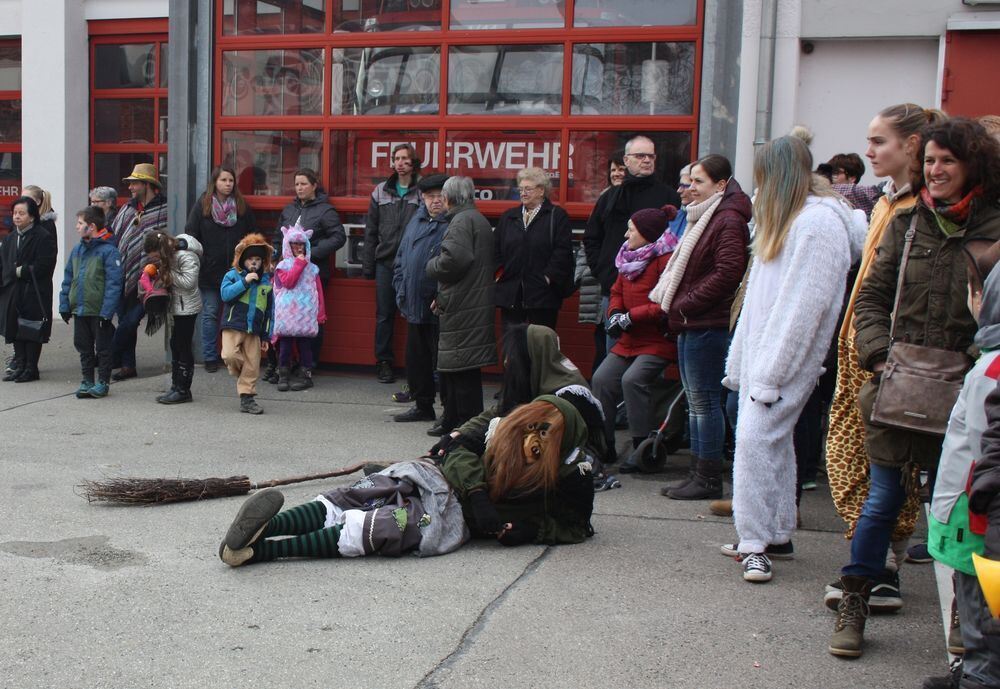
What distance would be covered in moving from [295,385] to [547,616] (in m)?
5.72

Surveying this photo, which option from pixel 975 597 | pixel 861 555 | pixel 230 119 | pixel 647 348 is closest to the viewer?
pixel 975 597

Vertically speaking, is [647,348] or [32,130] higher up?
[32,130]

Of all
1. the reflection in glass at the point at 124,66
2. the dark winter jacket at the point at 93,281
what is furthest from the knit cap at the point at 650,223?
the reflection in glass at the point at 124,66

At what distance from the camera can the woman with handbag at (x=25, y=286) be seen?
10406mm

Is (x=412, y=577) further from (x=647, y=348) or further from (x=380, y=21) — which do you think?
(x=380, y=21)

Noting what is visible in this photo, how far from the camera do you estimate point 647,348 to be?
713 centimetres

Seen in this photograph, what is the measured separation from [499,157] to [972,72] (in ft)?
12.2

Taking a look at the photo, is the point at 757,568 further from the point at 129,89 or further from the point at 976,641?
the point at 129,89

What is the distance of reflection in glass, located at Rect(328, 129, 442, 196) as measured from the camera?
10.2 m

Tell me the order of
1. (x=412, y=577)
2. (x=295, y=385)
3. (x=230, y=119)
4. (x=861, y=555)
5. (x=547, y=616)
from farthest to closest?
(x=230, y=119) < (x=295, y=385) < (x=412, y=577) < (x=547, y=616) < (x=861, y=555)

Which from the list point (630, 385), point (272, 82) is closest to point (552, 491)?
point (630, 385)

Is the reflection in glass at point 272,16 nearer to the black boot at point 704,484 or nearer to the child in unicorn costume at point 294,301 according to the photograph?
the child in unicorn costume at point 294,301

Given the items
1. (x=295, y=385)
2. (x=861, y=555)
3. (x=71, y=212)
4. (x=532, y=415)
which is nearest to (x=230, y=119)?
(x=295, y=385)

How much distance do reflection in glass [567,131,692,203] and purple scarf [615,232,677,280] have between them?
7.30ft
